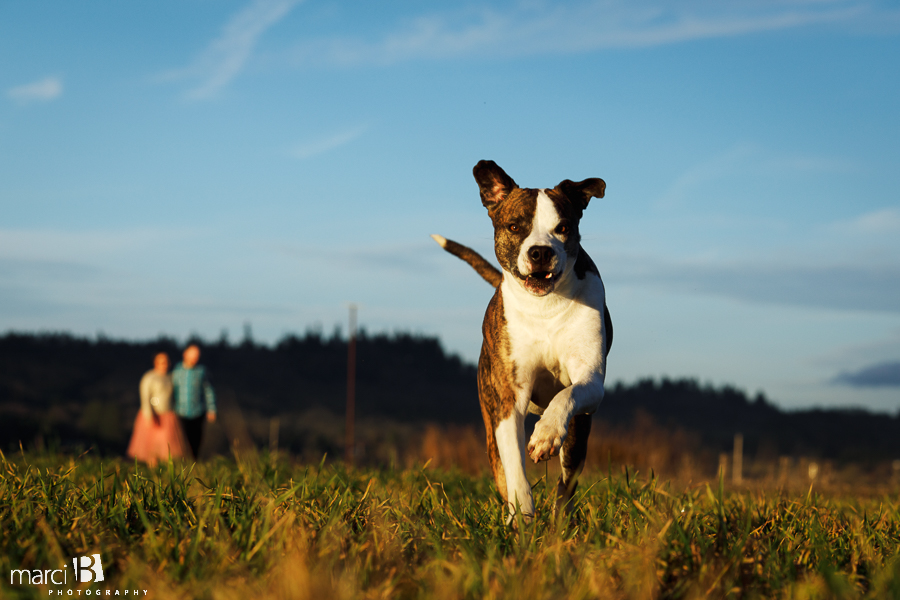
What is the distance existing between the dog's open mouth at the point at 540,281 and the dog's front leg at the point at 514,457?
27.2 inches

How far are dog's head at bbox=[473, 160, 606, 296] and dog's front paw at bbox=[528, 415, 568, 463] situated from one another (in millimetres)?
996

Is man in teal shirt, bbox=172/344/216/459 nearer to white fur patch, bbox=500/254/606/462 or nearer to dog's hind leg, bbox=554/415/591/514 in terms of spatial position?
dog's hind leg, bbox=554/415/591/514

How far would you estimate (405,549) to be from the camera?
3.09 metres

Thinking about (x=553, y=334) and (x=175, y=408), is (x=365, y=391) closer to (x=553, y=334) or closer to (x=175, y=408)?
(x=175, y=408)

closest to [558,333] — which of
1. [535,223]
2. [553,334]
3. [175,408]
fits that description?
[553,334]

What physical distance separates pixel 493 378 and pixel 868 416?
87.8 m

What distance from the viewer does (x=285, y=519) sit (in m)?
3.01

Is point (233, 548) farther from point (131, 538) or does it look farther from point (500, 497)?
point (500, 497)

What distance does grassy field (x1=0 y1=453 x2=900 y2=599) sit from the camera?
2445 millimetres

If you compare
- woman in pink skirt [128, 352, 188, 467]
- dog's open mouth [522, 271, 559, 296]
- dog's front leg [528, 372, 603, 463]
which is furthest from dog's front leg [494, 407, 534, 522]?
woman in pink skirt [128, 352, 188, 467]

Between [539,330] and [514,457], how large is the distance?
755 millimetres

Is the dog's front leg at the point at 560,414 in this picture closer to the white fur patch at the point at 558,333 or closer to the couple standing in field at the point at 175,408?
the white fur patch at the point at 558,333

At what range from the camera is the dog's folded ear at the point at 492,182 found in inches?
197

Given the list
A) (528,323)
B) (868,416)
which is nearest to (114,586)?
(528,323)
